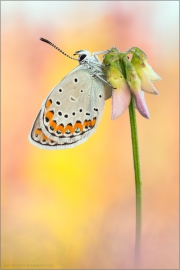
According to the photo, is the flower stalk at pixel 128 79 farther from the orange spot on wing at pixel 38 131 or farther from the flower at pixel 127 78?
the orange spot on wing at pixel 38 131

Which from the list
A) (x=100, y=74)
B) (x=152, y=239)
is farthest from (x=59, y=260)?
(x=100, y=74)

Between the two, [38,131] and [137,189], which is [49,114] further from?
[137,189]

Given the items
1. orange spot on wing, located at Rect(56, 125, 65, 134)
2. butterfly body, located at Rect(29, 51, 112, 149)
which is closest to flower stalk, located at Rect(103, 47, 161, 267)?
butterfly body, located at Rect(29, 51, 112, 149)

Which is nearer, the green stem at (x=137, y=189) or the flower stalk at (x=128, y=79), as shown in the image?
the green stem at (x=137, y=189)

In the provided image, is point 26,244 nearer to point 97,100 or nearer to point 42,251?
point 42,251

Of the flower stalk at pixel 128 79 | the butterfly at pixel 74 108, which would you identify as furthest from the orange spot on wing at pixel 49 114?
the flower stalk at pixel 128 79
